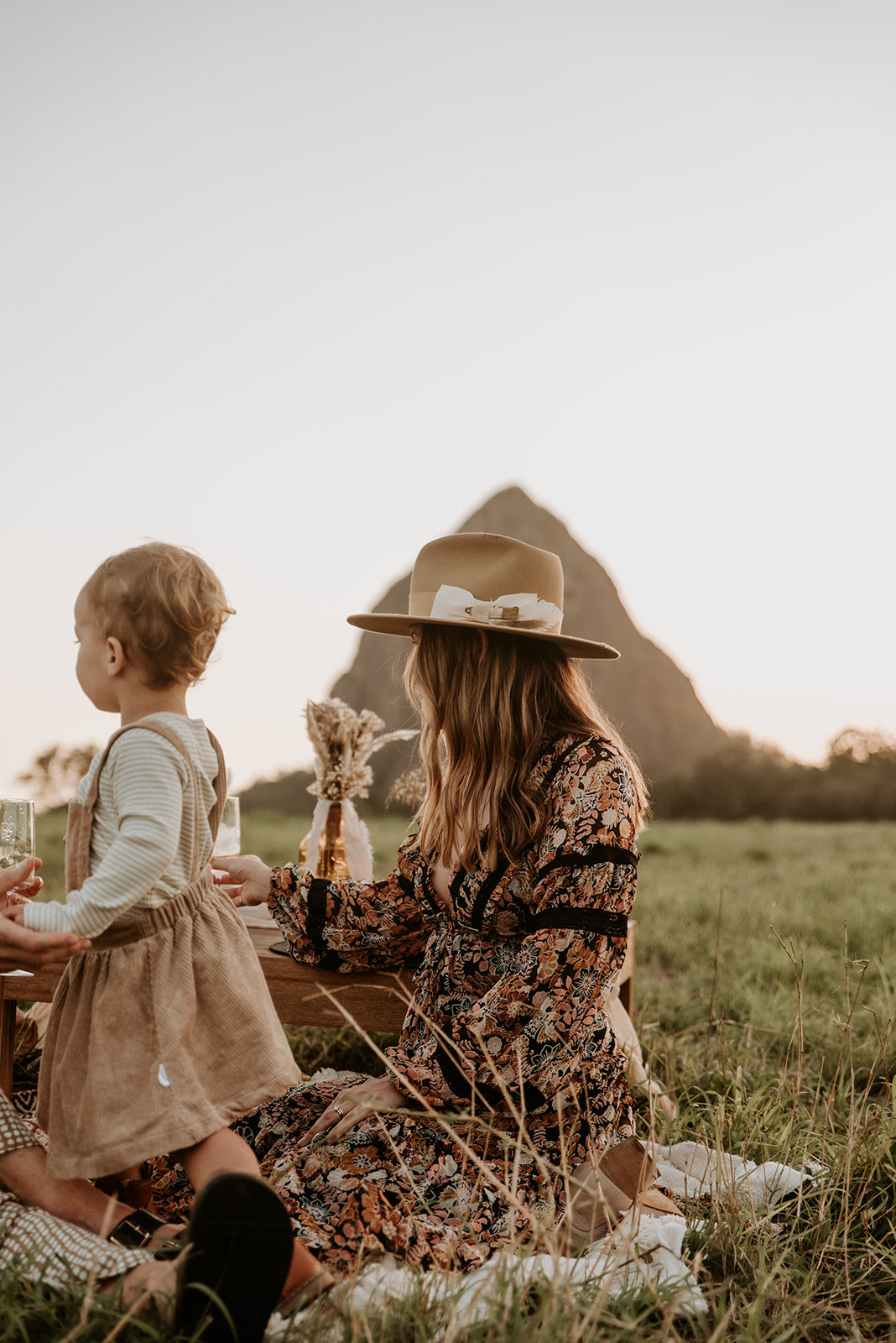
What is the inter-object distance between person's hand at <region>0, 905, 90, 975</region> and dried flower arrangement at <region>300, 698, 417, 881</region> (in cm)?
141

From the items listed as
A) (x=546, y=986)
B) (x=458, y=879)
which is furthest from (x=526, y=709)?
(x=546, y=986)

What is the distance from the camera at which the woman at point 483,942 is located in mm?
2018

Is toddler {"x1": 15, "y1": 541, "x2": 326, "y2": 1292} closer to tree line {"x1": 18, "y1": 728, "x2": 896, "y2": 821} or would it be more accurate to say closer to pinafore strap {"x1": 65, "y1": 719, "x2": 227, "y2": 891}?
pinafore strap {"x1": 65, "y1": 719, "x2": 227, "y2": 891}

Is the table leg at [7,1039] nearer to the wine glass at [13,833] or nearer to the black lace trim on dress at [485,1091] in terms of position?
the wine glass at [13,833]

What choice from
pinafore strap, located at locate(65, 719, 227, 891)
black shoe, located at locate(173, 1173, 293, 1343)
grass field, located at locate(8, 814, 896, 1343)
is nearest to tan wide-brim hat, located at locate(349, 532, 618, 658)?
pinafore strap, located at locate(65, 719, 227, 891)

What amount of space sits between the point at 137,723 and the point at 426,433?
6321 millimetres

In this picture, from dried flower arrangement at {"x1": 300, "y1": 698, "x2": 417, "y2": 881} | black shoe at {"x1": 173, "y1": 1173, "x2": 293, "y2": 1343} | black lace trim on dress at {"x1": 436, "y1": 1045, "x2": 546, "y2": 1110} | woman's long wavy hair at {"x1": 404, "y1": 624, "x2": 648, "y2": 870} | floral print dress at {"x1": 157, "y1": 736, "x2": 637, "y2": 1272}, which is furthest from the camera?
dried flower arrangement at {"x1": 300, "y1": 698, "x2": 417, "y2": 881}

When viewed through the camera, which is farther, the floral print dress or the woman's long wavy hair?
the woman's long wavy hair

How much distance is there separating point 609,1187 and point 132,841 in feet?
4.34

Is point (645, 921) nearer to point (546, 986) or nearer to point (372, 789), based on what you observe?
point (546, 986)

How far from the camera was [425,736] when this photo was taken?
247 cm

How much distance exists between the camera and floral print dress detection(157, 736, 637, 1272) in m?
1.96

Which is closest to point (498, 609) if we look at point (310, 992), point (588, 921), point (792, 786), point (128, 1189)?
point (588, 921)

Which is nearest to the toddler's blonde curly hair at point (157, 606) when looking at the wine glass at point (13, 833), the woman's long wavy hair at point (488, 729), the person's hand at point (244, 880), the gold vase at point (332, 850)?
the wine glass at point (13, 833)
